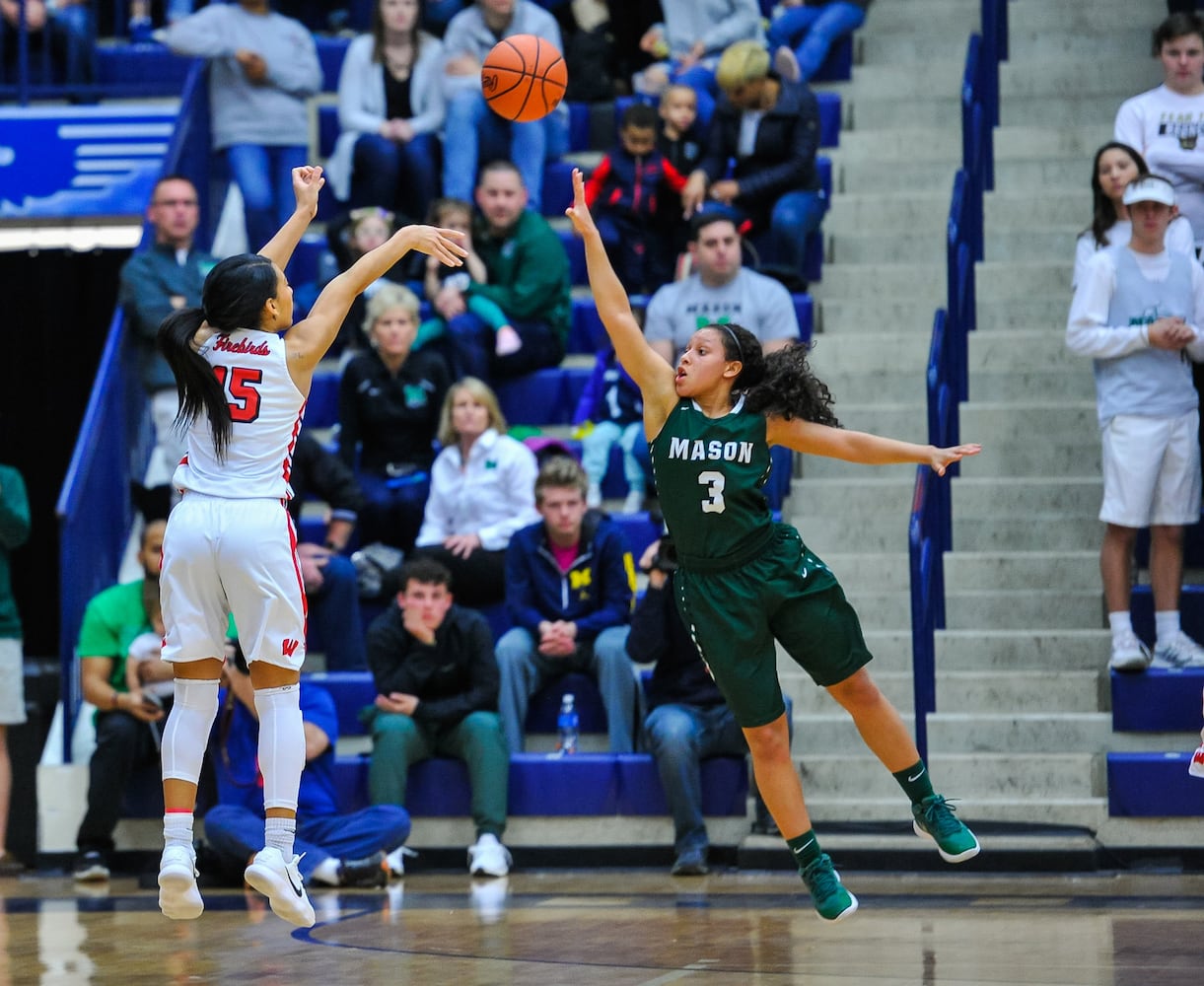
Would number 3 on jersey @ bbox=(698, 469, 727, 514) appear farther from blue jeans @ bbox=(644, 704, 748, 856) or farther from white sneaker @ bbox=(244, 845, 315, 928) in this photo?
blue jeans @ bbox=(644, 704, 748, 856)

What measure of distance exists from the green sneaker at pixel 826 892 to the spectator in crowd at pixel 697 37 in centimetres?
655

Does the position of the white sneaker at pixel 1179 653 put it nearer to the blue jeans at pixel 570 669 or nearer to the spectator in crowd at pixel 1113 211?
the spectator in crowd at pixel 1113 211

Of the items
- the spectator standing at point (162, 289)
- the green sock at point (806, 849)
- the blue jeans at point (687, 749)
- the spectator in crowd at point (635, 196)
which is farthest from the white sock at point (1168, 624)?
the spectator standing at point (162, 289)

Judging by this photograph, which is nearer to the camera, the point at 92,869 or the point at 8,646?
the point at 92,869

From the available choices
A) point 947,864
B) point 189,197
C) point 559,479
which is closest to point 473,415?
point 559,479

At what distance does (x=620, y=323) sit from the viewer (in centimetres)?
691

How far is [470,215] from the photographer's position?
11.4m

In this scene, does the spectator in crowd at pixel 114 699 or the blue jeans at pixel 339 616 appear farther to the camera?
the blue jeans at pixel 339 616

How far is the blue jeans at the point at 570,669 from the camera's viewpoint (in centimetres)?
950

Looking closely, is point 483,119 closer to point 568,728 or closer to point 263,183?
point 263,183

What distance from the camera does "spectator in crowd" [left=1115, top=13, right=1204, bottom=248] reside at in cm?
1035

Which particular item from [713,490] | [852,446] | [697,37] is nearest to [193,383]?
[713,490]

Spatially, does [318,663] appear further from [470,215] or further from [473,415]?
[470,215]

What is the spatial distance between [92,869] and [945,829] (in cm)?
442
